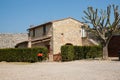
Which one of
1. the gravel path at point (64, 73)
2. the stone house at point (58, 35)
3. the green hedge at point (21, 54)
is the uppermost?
the stone house at point (58, 35)

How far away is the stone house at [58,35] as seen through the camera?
39500 mm

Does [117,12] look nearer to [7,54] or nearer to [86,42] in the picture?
[86,42]

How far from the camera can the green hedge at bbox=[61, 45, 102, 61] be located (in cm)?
3153

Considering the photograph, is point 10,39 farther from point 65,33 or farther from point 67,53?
point 67,53

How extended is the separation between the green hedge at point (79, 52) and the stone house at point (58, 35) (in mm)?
4621

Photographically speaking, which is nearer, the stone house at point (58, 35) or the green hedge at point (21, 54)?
the green hedge at point (21, 54)

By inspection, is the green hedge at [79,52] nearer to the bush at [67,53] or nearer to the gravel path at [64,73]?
the bush at [67,53]

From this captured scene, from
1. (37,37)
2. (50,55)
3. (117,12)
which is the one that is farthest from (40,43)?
(117,12)

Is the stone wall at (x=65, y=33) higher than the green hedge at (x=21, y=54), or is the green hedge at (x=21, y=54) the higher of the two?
the stone wall at (x=65, y=33)

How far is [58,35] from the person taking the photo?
4019 cm

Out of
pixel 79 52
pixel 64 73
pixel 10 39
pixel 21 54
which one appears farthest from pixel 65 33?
pixel 64 73

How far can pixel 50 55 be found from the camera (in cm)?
3716

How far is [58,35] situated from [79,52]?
8038 mm

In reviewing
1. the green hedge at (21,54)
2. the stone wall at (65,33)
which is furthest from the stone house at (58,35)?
the green hedge at (21,54)
